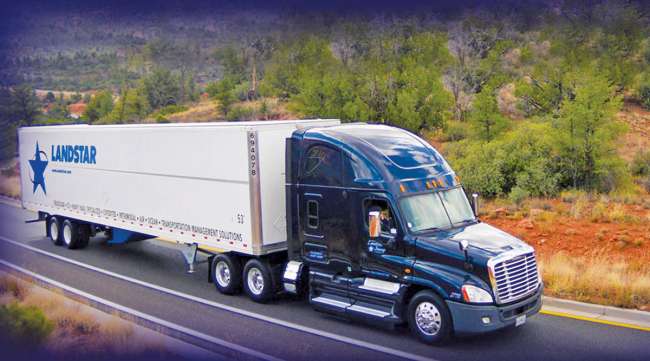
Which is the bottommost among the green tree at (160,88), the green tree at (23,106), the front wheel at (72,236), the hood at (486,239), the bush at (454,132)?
the front wheel at (72,236)

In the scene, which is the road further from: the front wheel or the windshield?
the front wheel

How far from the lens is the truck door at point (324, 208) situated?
10734mm

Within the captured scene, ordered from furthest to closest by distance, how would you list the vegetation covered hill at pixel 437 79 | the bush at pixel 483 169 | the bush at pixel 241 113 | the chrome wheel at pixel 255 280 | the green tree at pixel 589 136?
the bush at pixel 241 113 → the bush at pixel 483 169 → the vegetation covered hill at pixel 437 79 → the green tree at pixel 589 136 → the chrome wheel at pixel 255 280

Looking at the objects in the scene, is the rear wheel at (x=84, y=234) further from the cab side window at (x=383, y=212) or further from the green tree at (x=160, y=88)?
the green tree at (x=160, y=88)

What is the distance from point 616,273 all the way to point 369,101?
964 inches

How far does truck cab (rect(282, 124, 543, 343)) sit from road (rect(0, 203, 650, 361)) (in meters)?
0.38

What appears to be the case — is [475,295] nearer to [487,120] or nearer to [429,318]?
[429,318]

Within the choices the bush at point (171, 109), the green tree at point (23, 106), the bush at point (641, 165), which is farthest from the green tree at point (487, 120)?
the bush at point (171, 109)

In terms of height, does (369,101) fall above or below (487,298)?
above

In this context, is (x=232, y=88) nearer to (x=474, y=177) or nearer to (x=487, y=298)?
(x=474, y=177)

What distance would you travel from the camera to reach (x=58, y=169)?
18062mm

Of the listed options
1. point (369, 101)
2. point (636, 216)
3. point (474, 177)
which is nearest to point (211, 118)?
point (369, 101)

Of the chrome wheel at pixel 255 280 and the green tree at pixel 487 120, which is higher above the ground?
the green tree at pixel 487 120

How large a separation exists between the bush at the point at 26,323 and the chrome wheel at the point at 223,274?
420 cm
